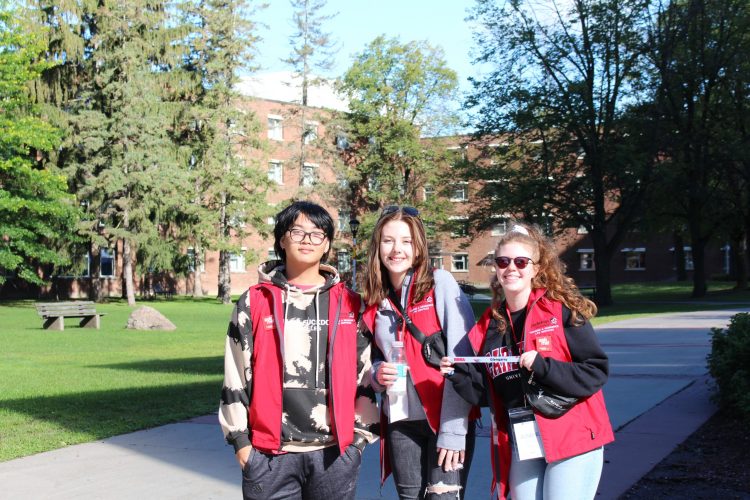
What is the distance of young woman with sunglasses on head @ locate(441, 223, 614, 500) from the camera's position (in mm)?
3203

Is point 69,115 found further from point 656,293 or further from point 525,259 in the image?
point 525,259

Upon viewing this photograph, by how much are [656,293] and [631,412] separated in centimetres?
4276

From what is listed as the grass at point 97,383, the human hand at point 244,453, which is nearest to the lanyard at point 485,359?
the human hand at point 244,453

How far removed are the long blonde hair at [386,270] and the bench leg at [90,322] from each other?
22.4m

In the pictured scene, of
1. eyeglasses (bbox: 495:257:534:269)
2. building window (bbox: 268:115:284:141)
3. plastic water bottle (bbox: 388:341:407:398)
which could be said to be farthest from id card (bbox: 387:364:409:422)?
building window (bbox: 268:115:284:141)

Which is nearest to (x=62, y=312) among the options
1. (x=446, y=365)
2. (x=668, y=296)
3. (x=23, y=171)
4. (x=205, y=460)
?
(x=23, y=171)

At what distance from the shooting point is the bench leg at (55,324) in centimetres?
2345

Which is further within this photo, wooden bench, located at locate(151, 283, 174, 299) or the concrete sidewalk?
wooden bench, located at locate(151, 283, 174, 299)

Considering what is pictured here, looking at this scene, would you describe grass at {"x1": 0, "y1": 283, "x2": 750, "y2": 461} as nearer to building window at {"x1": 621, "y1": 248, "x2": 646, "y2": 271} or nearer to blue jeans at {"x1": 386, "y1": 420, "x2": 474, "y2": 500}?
blue jeans at {"x1": 386, "y1": 420, "x2": 474, "y2": 500}

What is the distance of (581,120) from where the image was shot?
35844mm

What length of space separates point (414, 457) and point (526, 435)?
514mm

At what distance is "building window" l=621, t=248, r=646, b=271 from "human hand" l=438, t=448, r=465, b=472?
67857 mm

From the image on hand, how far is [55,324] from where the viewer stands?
23781mm

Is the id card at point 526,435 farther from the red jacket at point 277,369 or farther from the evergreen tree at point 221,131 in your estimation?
the evergreen tree at point 221,131
